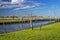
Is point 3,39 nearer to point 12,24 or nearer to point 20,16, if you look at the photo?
point 20,16

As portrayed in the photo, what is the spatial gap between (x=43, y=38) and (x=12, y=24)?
31.6ft

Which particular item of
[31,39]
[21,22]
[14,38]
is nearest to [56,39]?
[31,39]

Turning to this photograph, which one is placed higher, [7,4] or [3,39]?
[7,4]

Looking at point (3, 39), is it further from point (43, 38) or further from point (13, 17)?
point (13, 17)

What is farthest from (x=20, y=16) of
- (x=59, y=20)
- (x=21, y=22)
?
(x=59, y=20)

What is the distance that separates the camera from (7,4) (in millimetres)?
14242

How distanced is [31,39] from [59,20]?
9682mm

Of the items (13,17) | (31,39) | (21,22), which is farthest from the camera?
(21,22)

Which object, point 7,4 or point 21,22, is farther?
point 21,22

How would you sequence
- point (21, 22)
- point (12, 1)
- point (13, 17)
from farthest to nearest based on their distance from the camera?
point (21, 22) → point (13, 17) → point (12, 1)

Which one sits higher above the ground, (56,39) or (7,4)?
(7,4)

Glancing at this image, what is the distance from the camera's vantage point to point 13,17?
1488 centimetres

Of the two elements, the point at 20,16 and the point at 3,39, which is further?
the point at 20,16

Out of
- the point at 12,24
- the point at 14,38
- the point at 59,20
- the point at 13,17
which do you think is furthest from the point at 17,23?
the point at 14,38
